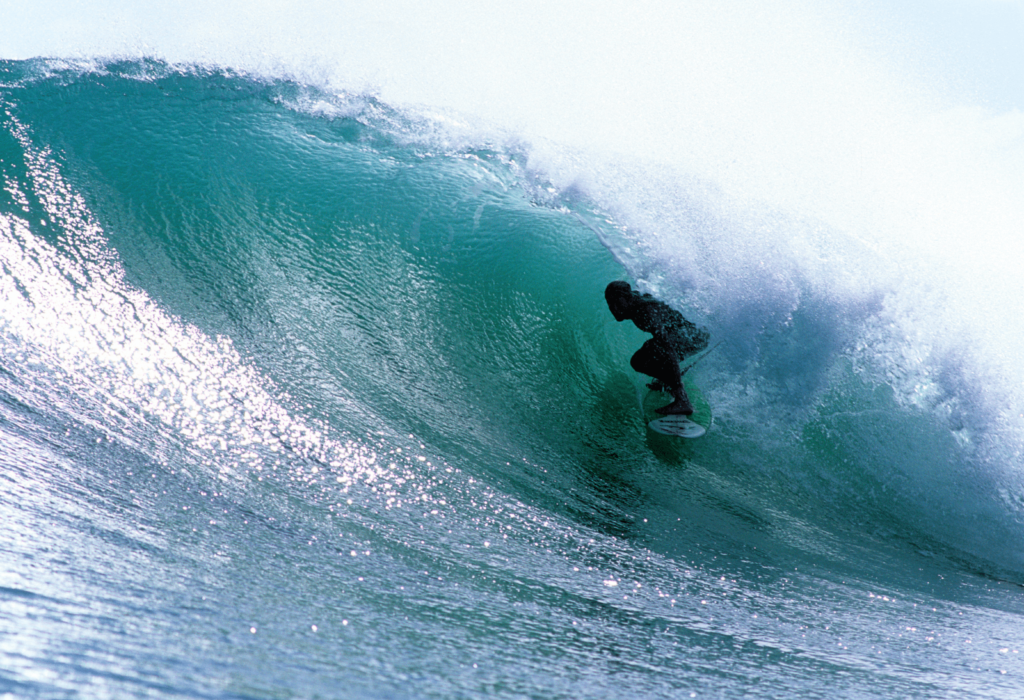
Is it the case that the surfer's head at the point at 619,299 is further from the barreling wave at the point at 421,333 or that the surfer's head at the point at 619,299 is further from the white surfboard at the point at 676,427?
the white surfboard at the point at 676,427

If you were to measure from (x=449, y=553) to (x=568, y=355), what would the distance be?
193 cm

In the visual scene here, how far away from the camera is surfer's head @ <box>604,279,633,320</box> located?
164 inches

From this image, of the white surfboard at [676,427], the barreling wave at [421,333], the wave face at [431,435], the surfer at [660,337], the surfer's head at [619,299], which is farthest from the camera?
the surfer's head at [619,299]

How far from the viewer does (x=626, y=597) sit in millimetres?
2322

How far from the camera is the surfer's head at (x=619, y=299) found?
4.17 metres

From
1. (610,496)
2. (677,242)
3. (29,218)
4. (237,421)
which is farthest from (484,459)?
(29,218)

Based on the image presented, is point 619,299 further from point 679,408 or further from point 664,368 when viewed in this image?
point 679,408

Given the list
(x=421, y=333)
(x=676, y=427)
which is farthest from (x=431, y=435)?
(x=676, y=427)

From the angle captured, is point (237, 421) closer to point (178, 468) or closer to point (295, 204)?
point (178, 468)

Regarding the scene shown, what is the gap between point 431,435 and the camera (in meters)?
3.21

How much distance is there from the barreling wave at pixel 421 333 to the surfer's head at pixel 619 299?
0.11 m

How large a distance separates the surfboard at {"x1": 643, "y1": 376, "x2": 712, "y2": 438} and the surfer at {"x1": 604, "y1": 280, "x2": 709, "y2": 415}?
0.13ft

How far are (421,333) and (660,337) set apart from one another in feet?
5.02

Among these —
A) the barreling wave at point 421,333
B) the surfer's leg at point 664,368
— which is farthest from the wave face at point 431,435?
the surfer's leg at point 664,368
